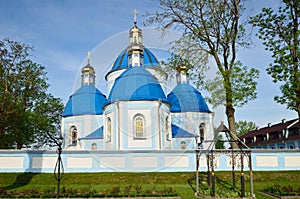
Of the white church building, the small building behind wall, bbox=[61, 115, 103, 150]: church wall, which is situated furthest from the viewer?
the small building behind wall

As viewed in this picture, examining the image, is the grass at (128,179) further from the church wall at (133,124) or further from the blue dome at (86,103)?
the blue dome at (86,103)

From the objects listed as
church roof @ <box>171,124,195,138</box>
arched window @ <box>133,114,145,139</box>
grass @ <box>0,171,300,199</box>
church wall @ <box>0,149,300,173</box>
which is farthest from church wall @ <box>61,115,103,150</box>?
grass @ <box>0,171,300,199</box>

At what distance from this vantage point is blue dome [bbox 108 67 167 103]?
65.8ft

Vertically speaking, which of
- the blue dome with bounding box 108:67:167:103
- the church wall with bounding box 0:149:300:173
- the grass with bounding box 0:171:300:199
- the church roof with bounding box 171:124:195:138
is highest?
the blue dome with bounding box 108:67:167:103

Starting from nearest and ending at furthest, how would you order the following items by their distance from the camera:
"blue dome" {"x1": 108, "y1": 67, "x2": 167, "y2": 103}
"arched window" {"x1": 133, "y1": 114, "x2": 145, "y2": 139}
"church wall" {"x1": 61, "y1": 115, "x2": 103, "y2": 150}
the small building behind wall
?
"blue dome" {"x1": 108, "y1": 67, "x2": 167, "y2": 103}
"arched window" {"x1": 133, "y1": 114, "x2": 145, "y2": 139}
"church wall" {"x1": 61, "y1": 115, "x2": 103, "y2": 150}
the small building behind wall

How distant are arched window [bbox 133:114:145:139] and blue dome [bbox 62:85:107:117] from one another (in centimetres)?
869

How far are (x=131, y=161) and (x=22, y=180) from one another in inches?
241

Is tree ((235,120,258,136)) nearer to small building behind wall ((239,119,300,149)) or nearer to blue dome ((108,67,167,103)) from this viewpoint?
small building behind wall ((239,119,300,149))

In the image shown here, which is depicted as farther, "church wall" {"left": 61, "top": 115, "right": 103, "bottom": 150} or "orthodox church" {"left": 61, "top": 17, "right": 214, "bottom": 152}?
"church wall" {"left": 61, "top": 115, "right": 103, "bottom": 150}

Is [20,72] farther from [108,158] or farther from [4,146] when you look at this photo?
[108,158]

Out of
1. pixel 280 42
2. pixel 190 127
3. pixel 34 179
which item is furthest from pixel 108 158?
pixel 280 42

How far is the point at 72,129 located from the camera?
2931cm

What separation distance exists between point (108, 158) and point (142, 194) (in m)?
7.17

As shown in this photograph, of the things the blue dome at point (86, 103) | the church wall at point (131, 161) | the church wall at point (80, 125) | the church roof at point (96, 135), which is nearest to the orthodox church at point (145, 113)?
the church wall at point (131, 161)
